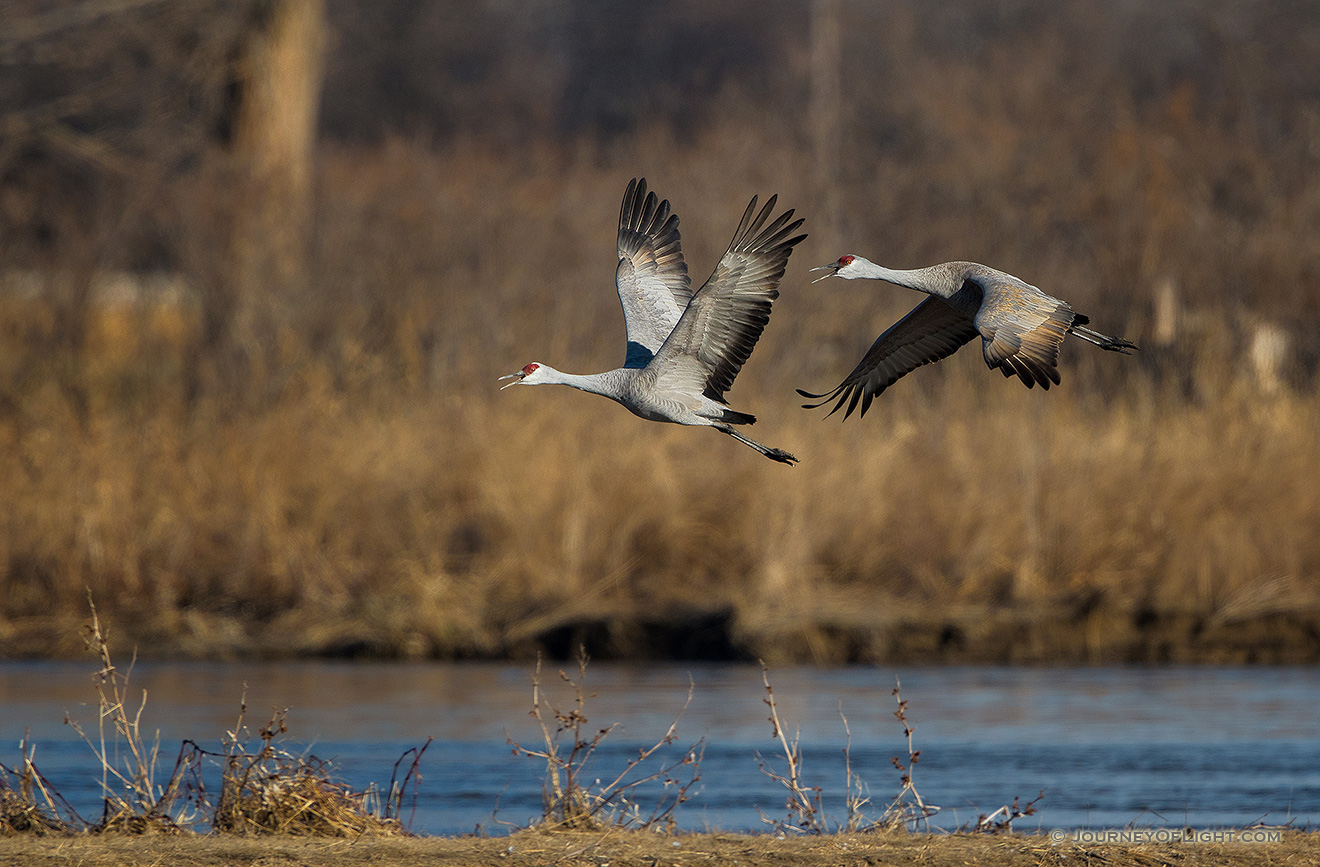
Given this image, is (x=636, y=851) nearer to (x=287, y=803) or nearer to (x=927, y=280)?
(x=287, y=803)

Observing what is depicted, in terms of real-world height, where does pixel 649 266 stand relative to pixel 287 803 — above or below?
above

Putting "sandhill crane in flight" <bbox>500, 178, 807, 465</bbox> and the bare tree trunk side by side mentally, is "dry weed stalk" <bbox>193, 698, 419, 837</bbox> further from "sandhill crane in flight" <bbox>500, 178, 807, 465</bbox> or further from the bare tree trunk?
the bare tree trunk

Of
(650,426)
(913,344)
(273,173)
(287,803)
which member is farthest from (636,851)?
(273,173)

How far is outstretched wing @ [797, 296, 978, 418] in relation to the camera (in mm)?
8953

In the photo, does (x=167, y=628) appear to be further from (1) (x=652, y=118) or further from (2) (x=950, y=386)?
(1) (x=652, y=118)

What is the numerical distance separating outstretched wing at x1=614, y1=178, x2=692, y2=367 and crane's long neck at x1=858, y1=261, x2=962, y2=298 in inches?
57.4

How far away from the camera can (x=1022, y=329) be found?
746cm

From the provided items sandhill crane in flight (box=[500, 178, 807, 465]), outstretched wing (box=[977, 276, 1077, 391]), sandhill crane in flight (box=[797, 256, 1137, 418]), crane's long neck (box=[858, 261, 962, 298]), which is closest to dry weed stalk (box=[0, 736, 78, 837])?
sandhill crane in flight (box=[500, 178, 807, 465])

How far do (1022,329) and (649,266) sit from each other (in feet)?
9.45

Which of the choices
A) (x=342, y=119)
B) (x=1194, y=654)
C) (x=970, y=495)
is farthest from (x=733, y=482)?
(x=342, y=119)

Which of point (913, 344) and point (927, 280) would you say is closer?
point (927, 280)

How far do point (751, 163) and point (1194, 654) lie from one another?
11.5 m

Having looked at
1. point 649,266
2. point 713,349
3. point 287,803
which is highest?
point 649,266

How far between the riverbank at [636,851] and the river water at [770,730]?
131cm
